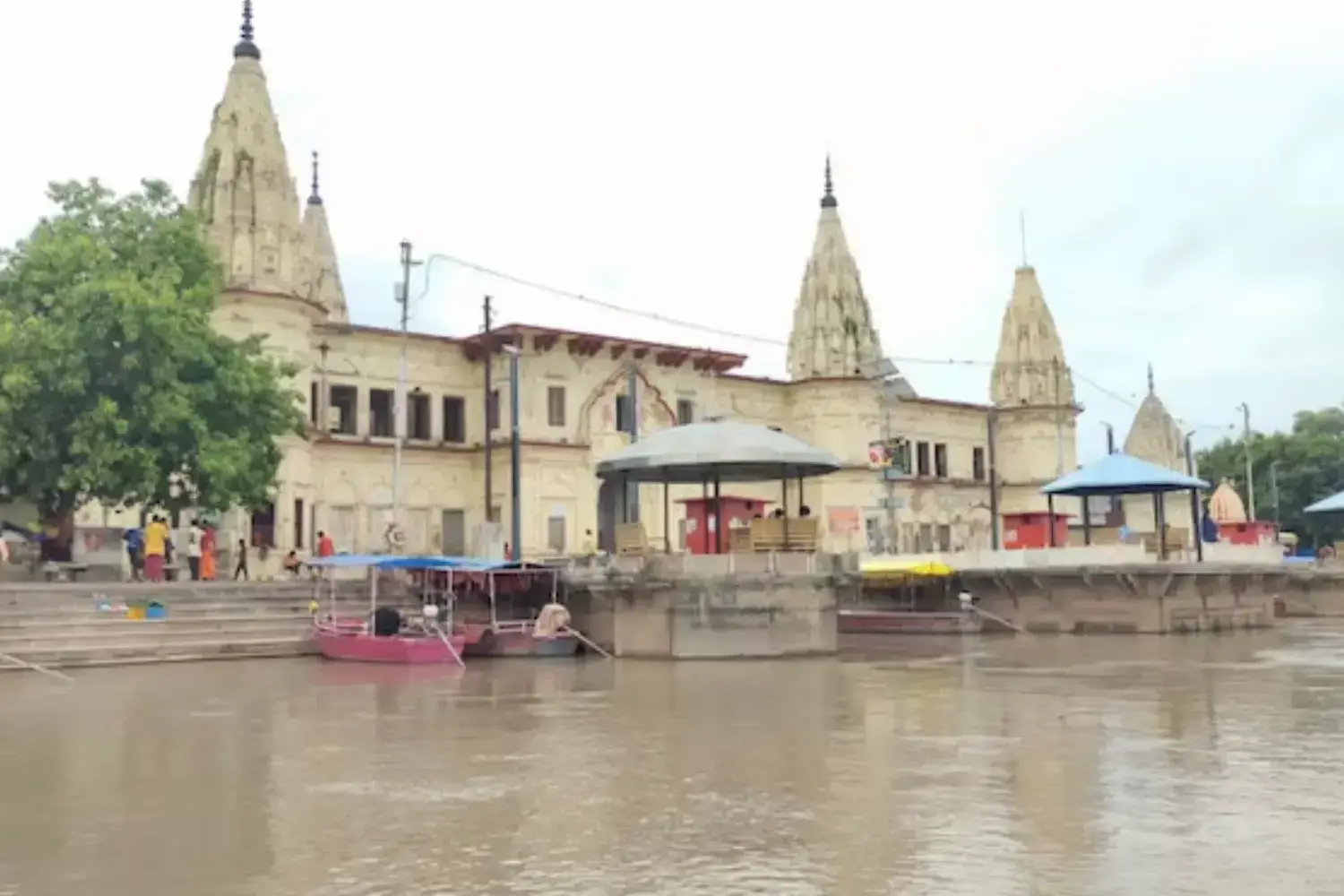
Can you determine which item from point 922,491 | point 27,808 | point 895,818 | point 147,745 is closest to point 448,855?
point 895,818

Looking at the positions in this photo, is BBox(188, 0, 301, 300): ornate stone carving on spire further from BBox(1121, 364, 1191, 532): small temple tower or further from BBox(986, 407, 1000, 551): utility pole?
BBox(1121, 364, 1191, 532): small temple tower

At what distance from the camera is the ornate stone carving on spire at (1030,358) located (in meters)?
57.5

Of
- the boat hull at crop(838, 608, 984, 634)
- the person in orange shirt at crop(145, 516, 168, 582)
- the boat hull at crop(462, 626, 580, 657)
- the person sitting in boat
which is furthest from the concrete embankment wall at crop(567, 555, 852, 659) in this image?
the boat hull at crop(838, 608, 984, 634)

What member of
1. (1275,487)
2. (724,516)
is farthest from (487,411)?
(1275,487)

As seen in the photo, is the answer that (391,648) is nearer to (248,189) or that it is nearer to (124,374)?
(124,374)

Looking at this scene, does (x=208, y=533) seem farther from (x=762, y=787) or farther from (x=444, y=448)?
(x=762, y=787)

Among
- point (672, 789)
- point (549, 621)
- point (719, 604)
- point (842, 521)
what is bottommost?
point (672, 789)

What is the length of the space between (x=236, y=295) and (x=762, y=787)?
27.4 meters

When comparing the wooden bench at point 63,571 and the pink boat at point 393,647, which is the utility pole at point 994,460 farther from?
the wooden bench at point 63,571

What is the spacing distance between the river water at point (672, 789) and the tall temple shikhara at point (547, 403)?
18.7 m

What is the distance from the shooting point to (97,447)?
25.5 meters

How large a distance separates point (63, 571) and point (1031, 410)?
4113 cm

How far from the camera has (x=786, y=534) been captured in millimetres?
25750

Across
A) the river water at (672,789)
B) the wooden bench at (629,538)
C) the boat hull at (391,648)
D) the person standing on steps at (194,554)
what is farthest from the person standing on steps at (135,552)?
the river water at (672,789)
